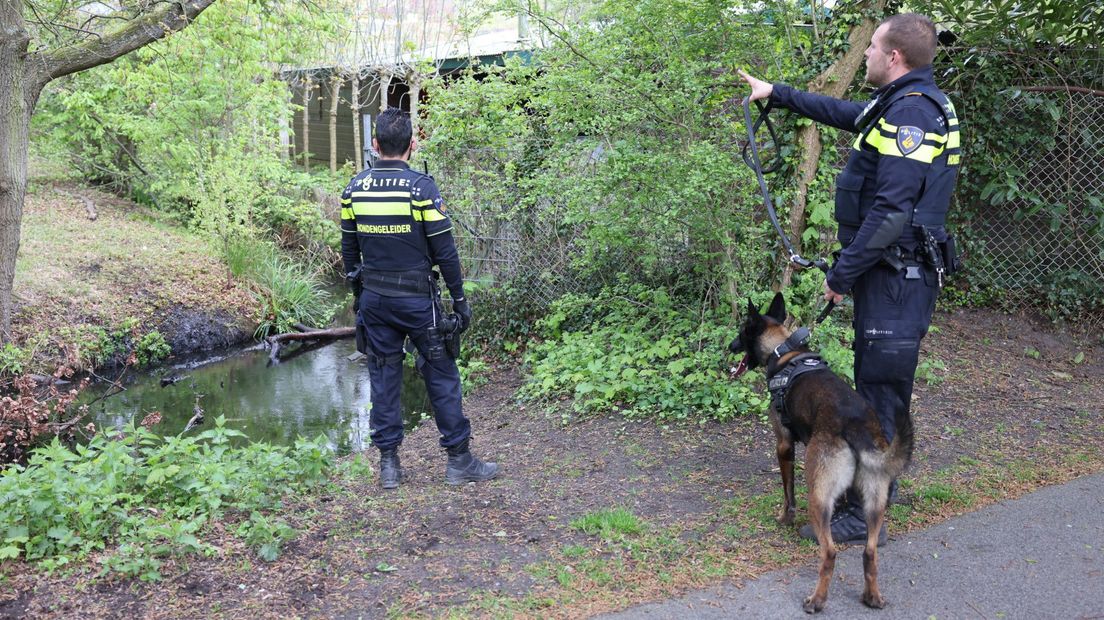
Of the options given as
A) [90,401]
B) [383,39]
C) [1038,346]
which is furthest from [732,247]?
[383,39]

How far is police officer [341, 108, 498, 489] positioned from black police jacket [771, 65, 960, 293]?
2.08 metres

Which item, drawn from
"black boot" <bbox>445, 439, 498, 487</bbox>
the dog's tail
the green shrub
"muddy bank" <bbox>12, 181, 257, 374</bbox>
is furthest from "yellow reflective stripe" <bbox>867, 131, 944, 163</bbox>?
the green shrub

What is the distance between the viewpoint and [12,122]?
7.50 metres

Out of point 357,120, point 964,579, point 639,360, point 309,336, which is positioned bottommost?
point 309,336

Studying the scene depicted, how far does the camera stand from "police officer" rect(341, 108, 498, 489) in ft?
14.5

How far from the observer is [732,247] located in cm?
589

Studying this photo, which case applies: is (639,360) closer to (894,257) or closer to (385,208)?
(385,208)

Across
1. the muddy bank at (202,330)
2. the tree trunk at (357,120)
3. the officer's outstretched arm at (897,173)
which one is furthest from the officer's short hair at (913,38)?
the tree trunk at (357,120)

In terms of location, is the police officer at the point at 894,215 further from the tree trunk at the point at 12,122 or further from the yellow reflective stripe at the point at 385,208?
the tree trunk at the point at 12,122

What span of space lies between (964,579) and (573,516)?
1.83 meters

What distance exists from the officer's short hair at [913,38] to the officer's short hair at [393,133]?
2.46 m

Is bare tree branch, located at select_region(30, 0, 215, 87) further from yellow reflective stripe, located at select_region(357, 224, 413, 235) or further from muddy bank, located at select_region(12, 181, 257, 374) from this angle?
yellow reflective stripe, located at select_region(357, 224, 413, 235)

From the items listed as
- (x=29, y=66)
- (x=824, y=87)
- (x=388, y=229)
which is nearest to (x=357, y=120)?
(x=29, y=66)

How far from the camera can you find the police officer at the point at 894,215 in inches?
141
